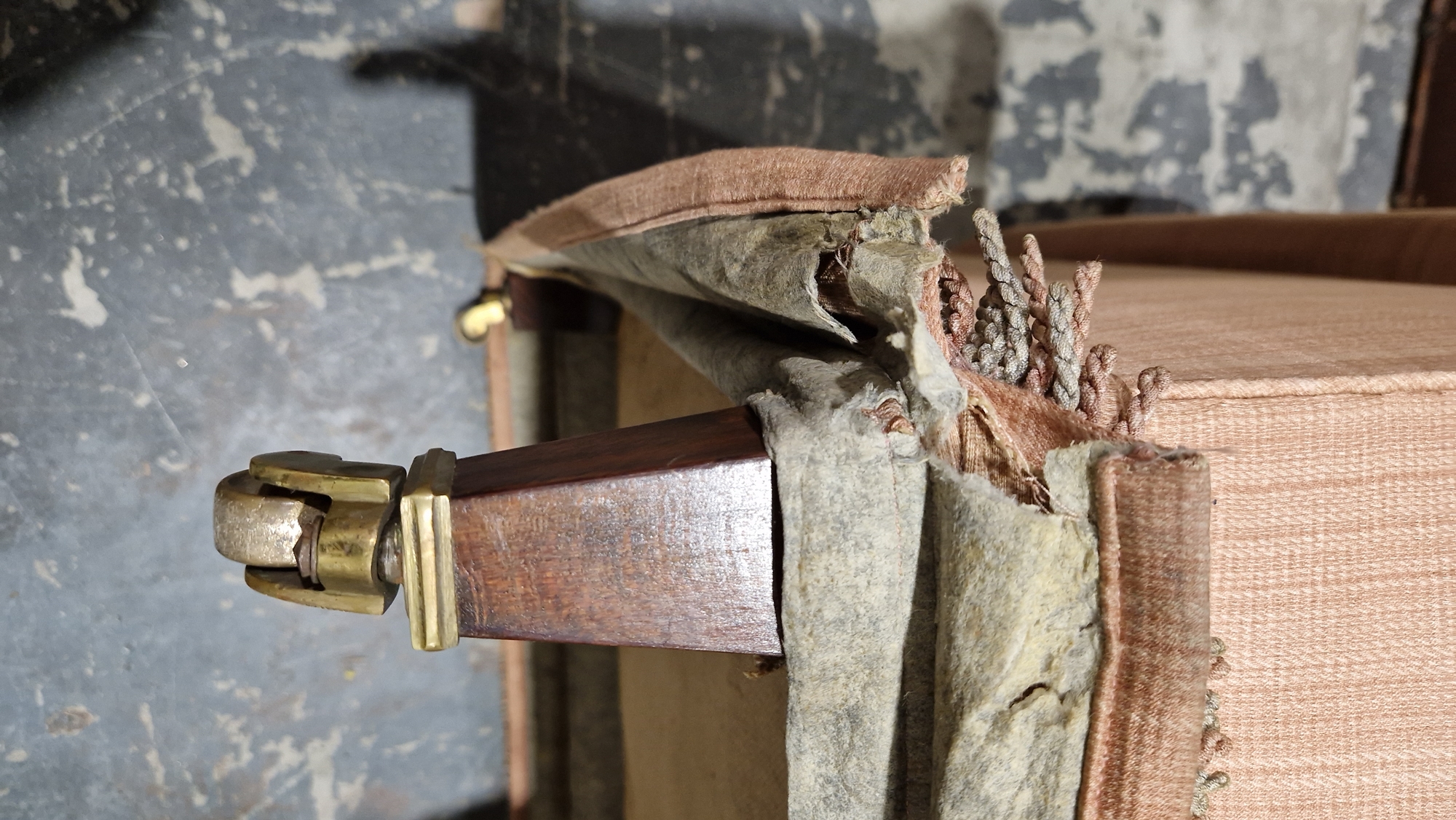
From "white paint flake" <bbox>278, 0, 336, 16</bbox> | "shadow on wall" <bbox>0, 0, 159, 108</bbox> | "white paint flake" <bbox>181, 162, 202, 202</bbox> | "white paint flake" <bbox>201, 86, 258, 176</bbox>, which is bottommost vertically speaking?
"white paint flake" <bbox>181, 162, 202, 202</bbox>

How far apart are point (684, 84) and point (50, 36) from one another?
87 cm

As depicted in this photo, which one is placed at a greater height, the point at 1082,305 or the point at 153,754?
the point at 1082,305

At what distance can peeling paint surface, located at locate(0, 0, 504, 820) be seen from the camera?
1.15 metres

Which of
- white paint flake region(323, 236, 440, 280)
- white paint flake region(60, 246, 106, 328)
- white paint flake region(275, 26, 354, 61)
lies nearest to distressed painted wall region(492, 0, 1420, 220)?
white paint flake region(275, 26, 354, 61)

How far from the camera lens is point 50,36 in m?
1.11

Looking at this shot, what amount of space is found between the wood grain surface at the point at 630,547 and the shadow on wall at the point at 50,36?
43.3 inches

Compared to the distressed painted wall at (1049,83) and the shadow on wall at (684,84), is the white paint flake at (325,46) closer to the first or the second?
the shadow on wall at (684,84)

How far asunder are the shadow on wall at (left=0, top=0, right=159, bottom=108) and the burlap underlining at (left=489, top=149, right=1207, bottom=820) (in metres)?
1.15

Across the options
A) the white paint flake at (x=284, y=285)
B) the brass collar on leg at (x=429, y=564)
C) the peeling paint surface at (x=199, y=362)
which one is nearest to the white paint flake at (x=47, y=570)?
the peeling paint surface at (x=199, y=362)

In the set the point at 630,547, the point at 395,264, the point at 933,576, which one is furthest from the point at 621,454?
the point at 395,264

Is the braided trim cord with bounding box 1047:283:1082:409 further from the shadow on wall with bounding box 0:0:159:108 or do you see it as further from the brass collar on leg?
the shadow on wall with bounding box 0:0:159:108

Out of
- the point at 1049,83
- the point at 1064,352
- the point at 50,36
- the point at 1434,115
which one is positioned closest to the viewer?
the point at 1064,352

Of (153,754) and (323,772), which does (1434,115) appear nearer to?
(323,772)

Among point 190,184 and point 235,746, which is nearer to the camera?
point 190,184
